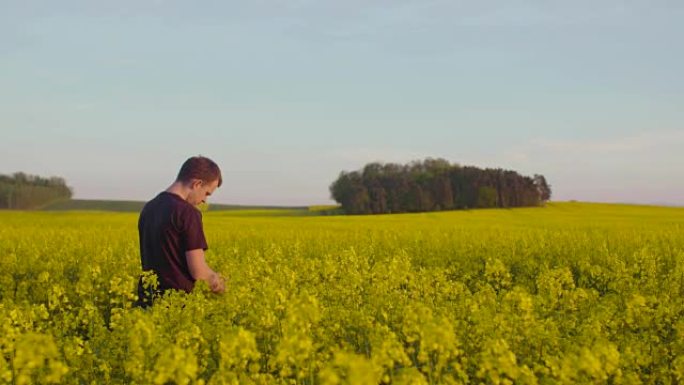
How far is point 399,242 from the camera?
1791 centimetres

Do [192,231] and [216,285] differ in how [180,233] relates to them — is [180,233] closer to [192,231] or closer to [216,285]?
[192,231]

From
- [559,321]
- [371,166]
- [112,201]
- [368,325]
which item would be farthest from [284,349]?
[112,201]

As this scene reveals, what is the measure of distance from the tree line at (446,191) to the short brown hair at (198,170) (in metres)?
49.8

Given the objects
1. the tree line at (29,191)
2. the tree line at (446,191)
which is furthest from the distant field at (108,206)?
the tree line at (446,191)

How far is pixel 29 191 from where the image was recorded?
6569 centimetres

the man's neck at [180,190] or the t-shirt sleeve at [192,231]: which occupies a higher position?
the man's neck at [180,190]

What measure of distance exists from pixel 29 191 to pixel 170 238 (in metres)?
65.8

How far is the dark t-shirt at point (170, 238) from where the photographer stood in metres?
6.33

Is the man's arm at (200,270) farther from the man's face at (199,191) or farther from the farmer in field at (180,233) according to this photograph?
the man's face at (199,191)

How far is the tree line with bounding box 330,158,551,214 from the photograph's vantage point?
55.5m

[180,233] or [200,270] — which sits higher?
[180,233]

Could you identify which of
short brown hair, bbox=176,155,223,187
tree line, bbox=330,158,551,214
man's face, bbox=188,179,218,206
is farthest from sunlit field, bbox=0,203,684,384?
tree line, bbox=330,158,551,214

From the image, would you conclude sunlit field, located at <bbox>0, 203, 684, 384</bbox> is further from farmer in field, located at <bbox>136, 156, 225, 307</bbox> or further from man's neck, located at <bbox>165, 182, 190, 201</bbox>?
man's neck, located at <bbox>165, 182, 190, 201</bbox>

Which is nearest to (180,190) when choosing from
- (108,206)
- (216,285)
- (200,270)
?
(200,270)
